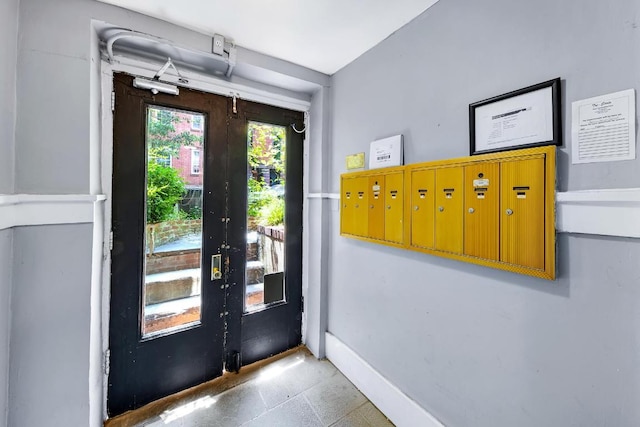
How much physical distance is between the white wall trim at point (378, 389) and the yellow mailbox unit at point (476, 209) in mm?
896

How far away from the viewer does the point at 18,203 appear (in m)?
1.22

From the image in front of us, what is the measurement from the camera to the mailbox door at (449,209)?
124cm

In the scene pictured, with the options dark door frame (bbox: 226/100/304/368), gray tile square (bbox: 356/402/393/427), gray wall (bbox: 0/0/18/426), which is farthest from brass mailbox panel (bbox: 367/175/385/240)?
gray wall (bbox: 0/0/18/426)

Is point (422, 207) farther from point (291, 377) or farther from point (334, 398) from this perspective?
point (291, 377)

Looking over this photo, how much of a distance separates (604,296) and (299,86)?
2164 mm

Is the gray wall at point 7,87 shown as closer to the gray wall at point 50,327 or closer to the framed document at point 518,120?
the gray wall at point 50,327

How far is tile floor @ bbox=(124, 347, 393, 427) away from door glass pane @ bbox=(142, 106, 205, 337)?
52 centimetres

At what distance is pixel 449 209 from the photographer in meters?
1.28

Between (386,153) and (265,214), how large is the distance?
1.09 meters

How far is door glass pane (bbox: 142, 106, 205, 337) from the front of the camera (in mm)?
1783

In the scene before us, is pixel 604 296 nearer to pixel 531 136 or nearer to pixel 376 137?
pixel 531 136

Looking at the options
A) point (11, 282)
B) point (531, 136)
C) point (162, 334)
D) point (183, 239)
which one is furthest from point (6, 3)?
point (531, 136)

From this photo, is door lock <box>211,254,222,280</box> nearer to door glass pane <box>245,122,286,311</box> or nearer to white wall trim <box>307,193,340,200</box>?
door glass pane <box>245,122,286,311</box>

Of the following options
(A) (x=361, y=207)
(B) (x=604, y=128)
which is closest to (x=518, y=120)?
(B) (x=604, y=128)
